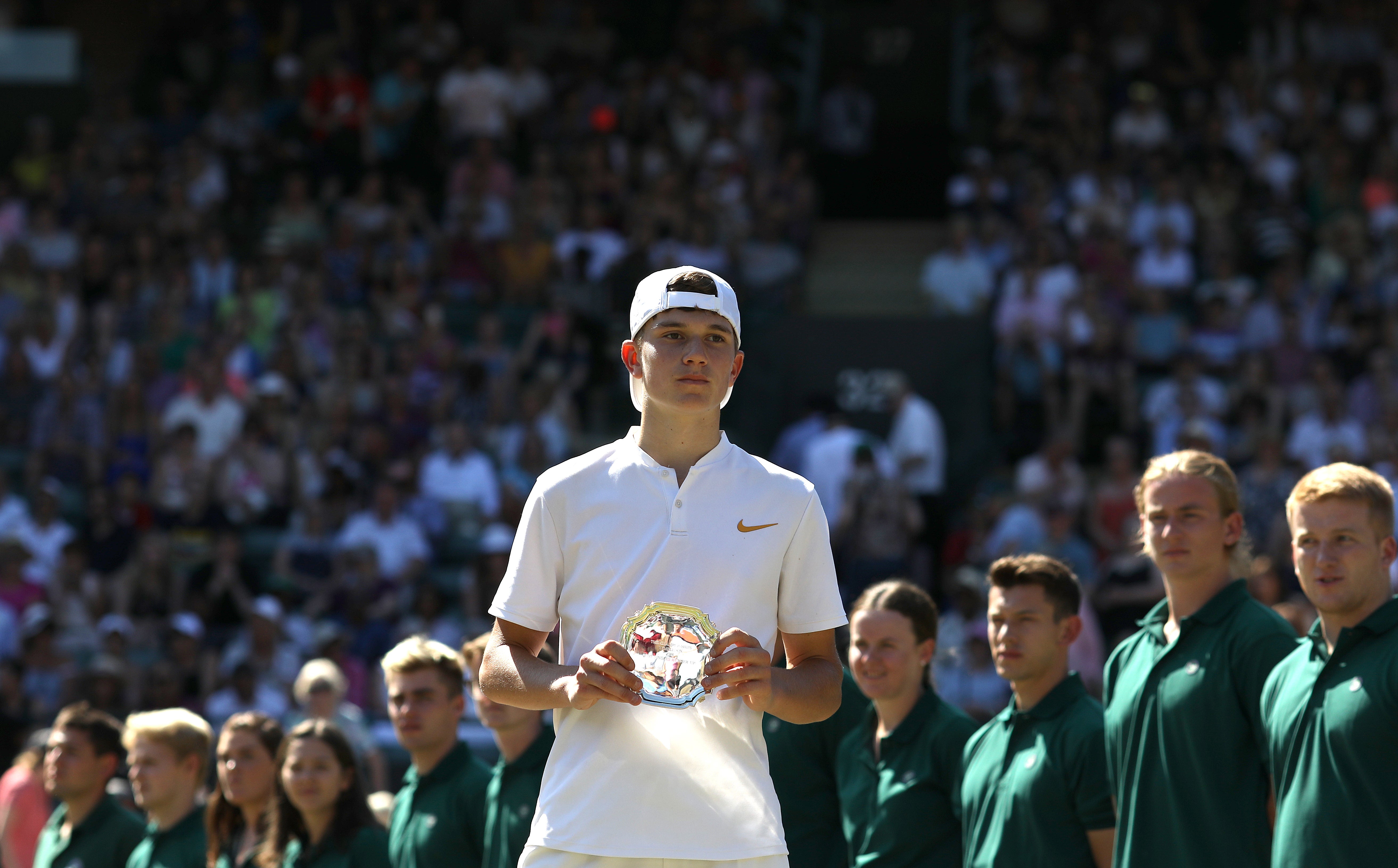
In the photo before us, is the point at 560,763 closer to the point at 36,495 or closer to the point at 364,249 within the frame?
the point at 36,495

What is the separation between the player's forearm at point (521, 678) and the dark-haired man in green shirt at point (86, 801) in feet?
11.9

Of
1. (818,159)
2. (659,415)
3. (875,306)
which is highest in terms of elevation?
(818,159)

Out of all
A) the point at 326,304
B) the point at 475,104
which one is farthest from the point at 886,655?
the point at 475,104

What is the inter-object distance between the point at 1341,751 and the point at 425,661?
2.99 m

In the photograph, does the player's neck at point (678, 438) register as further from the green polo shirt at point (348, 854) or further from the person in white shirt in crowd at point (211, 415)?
the person in white shirt in crowd at point (211, 415)

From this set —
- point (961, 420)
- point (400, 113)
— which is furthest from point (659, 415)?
point (400, 113)

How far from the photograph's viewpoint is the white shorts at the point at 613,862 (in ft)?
10.2

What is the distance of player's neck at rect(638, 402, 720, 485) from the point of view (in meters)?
3.36

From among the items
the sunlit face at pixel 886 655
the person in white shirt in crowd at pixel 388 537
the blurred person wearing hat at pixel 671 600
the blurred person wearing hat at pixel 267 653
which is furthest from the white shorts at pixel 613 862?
the person in white shirt in crowd at pixel 388 537

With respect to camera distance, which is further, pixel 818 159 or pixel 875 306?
pixel 818 159

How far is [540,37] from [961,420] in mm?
7681

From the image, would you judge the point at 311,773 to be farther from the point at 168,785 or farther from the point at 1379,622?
the point at 1379,622

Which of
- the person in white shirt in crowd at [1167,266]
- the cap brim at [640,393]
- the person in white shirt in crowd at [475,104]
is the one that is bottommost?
the cap brim at [640,393]

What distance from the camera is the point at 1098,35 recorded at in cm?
1809
